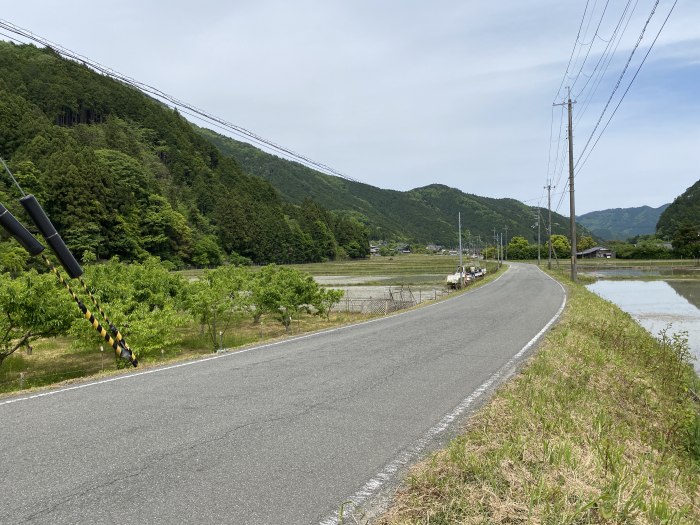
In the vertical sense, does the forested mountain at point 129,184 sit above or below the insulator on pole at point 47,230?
above

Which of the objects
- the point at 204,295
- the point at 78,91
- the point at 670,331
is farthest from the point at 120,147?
the point at 670,331

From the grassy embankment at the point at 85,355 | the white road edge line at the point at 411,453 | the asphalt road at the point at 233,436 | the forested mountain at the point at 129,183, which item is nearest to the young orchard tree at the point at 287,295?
the grassy embankment at the point at 85,355

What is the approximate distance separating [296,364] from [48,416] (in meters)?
3.98

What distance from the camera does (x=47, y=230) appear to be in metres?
9.22

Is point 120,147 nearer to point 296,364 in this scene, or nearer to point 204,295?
point 204,295

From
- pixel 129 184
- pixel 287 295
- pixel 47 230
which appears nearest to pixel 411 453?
pixel 47 230

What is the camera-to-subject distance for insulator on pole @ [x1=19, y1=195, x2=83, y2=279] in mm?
9039

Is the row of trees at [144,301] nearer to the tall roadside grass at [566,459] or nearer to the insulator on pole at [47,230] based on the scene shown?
the insulator on pole at [47,230]

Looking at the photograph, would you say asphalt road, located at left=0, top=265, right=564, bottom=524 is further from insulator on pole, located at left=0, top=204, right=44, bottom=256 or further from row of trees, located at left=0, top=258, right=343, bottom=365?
row of trees, located at left=0, top=258, right=343, bottom=365

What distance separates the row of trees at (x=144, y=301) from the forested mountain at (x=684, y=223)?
8034cm

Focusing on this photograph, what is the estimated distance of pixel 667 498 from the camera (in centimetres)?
358

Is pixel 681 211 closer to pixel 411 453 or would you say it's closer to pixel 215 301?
pixel 215 301

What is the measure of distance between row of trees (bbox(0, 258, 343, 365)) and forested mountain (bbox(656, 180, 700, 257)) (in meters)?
80.3

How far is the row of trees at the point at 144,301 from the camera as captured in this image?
42.4ft
